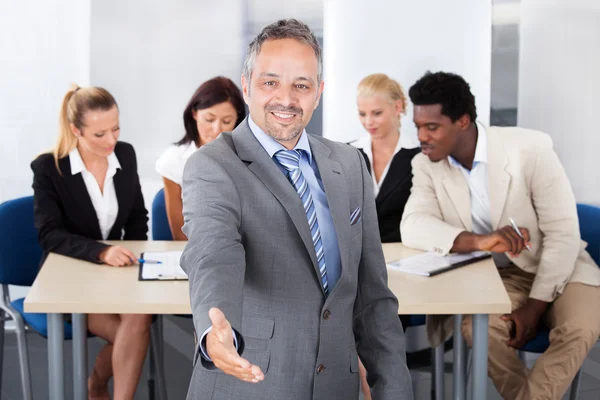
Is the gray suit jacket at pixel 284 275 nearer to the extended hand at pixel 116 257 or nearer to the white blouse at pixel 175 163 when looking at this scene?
the extended hand at pixel 116 257

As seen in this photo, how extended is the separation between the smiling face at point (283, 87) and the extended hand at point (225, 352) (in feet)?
1.52

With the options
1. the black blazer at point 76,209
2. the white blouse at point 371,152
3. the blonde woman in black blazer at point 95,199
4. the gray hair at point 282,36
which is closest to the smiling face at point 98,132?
the blonde woman in black blazer at point 95,199

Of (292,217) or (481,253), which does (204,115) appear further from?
(292,217)

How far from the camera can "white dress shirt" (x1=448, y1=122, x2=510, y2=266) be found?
3.33 metres

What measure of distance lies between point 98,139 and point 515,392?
6.56 feet

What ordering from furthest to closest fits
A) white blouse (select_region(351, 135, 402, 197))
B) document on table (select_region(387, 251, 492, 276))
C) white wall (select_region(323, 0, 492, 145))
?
white wall (select_region(323, 0, 492, 145)) < white blouse (select_region(351, 135, 402, 197)) < document on table (select_region(387, 251, 492, 276))

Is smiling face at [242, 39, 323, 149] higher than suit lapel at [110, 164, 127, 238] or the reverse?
higher

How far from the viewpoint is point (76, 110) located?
3.38 metres

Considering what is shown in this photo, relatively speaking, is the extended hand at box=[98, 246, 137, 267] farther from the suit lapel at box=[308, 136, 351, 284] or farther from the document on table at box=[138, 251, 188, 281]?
the suit lapel at box=[308, 136, 351, 284]

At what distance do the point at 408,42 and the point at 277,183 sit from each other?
314 centimetres

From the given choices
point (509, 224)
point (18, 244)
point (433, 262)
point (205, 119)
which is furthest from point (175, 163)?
point (509, 224)

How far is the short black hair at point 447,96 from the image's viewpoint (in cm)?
341

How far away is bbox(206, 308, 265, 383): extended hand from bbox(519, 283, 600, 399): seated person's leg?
190cm

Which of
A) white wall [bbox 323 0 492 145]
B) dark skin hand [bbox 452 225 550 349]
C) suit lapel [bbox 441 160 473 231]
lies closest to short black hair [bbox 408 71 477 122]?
suit lapel [bbox 441 160 473 231]
